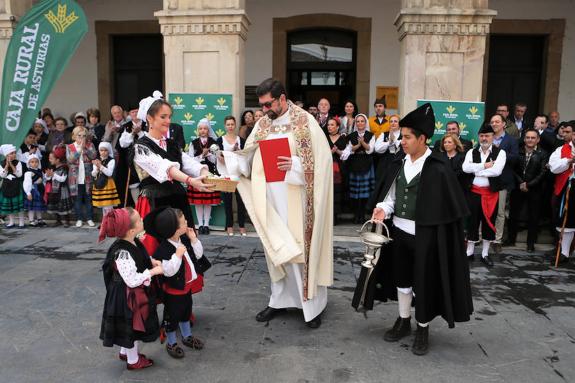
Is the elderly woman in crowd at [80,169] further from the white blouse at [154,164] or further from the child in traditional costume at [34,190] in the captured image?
the white blouse at [154,164]

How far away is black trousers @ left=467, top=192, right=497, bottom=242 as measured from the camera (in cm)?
634

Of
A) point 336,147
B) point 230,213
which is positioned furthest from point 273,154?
point 336,147

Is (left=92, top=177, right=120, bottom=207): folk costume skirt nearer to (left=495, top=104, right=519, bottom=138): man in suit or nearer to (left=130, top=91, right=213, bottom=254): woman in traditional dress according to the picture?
(left=130, top=91, right=213, bottom=254): woman in traditional dress

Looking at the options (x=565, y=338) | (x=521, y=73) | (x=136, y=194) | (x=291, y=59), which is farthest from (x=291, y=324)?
(x=521, y=73)

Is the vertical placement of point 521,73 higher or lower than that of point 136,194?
higher

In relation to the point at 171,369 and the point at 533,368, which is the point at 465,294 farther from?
the point at 171,369

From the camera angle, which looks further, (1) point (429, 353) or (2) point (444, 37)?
(2) point (444, 37)

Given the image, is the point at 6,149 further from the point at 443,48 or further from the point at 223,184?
the point at 443,48

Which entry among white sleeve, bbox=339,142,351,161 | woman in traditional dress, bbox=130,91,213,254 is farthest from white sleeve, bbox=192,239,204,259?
white sleeve, bbox=339,142,351,161

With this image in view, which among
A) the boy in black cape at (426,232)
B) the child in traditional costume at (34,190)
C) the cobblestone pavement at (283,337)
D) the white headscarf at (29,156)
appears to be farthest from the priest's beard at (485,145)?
the white headscarf at (29,156)

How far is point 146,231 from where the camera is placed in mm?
3451

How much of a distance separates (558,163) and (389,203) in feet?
12.2

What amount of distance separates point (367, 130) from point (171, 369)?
215 inches

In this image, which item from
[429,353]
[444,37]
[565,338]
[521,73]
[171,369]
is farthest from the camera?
[521,73]
